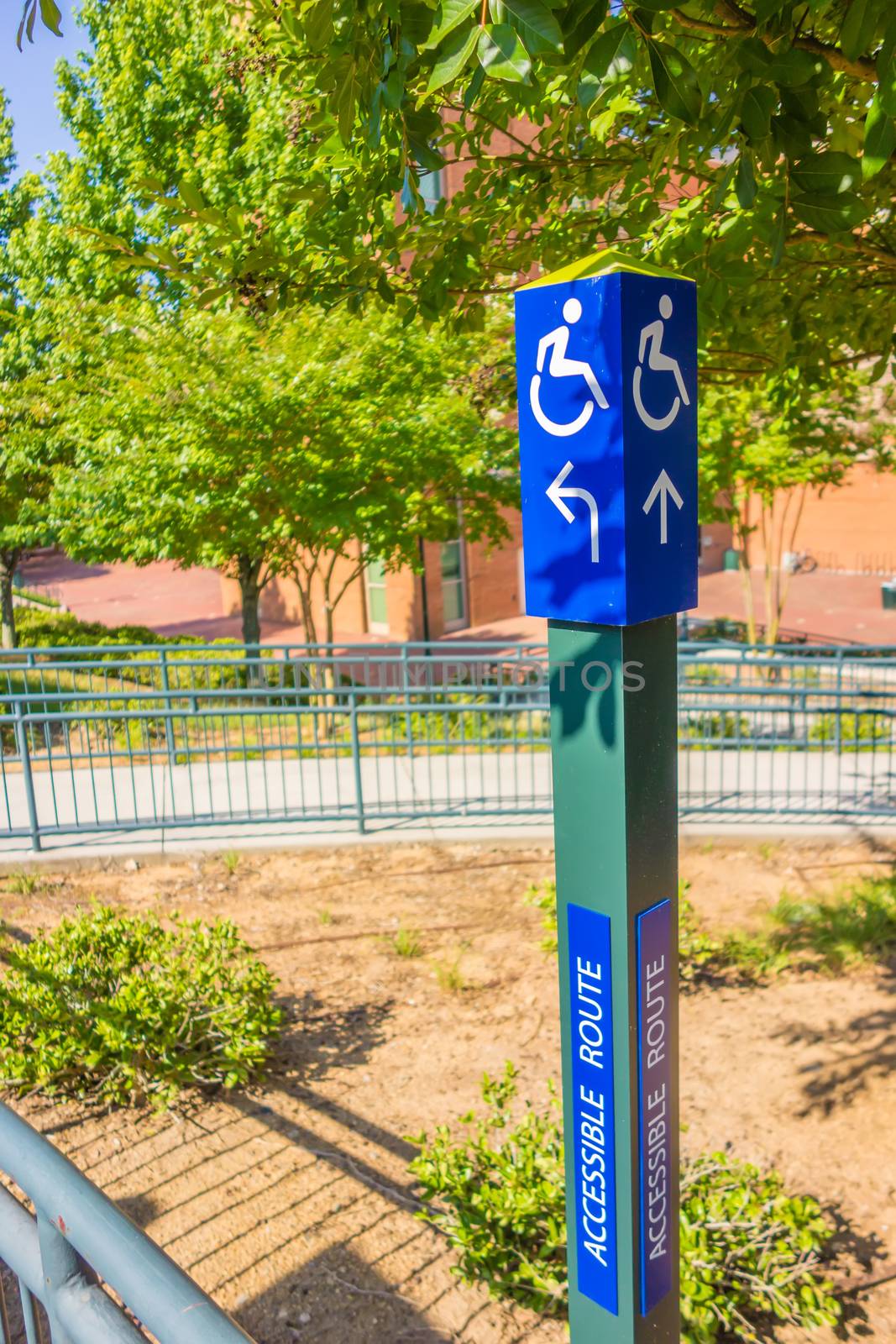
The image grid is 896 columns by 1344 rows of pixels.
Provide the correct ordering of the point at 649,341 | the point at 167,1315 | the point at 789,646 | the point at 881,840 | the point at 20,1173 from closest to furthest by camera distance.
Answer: the point at 167,1315 < the point at 20,1173 < the point at 649,341 < the point at 881,840 < the point at 789,646

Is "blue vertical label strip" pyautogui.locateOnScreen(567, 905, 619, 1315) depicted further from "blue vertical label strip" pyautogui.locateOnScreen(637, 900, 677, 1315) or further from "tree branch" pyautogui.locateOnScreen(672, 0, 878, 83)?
"tree branch" pyautogui.locateOnScreen(672, 0, 878, 83)

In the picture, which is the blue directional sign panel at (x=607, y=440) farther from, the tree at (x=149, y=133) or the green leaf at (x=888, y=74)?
the tree at (x=149, y=133)

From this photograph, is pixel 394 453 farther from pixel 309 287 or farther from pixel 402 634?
pixel 402 634

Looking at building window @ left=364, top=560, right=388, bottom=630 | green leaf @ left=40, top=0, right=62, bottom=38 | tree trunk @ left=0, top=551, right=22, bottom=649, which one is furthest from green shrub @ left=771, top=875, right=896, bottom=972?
building window @ left=364, top=560, right=388, bottom=630

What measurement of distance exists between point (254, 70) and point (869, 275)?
22.6ft

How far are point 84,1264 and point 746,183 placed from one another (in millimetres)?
2694

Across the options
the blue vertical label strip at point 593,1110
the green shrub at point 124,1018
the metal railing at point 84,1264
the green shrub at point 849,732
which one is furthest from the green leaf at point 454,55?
the green shrub at point 849,732

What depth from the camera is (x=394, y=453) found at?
11133 millimetres

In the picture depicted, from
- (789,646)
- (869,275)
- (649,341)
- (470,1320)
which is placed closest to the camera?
(649,341)

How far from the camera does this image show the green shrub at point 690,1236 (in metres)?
3.55

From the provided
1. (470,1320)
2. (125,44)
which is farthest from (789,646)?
(125,44)

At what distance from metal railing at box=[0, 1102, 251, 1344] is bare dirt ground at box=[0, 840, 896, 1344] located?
8.64 feet

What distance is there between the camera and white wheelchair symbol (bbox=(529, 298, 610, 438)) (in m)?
2.18

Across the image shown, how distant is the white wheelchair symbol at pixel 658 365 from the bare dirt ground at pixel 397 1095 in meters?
3.21
